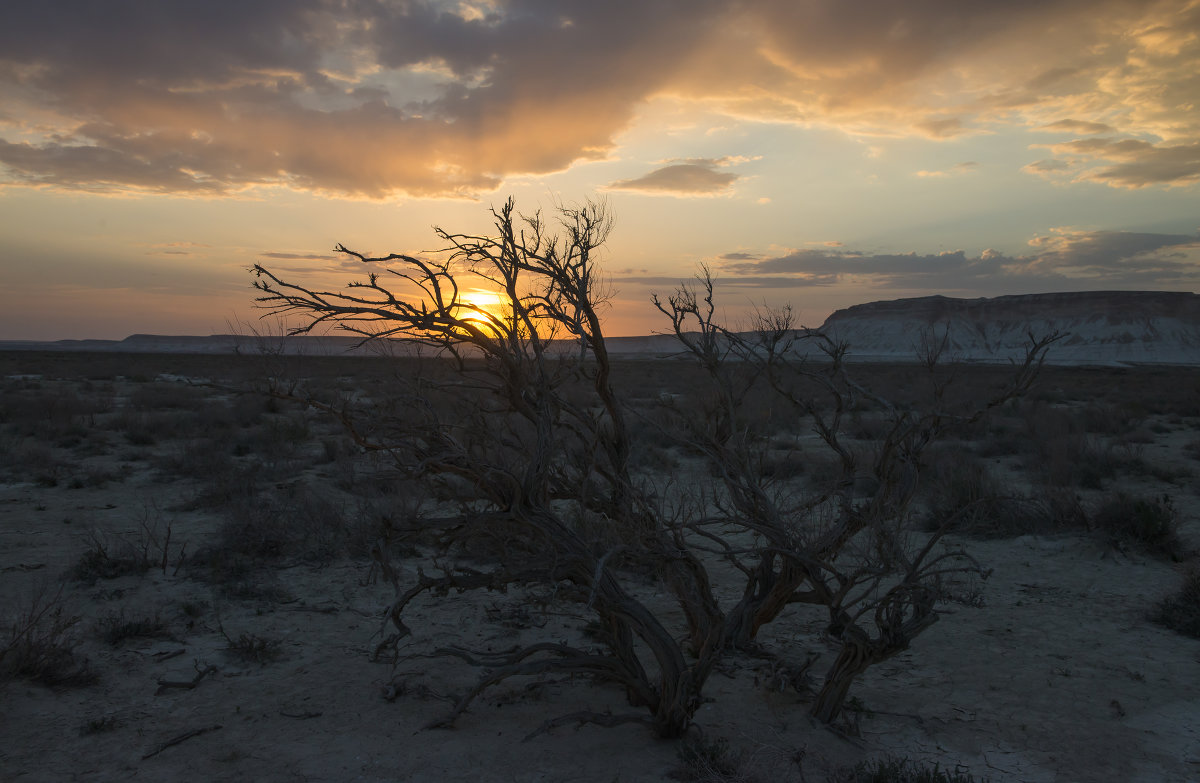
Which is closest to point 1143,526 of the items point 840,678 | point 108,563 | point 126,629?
Answer: point 840,678

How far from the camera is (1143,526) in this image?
790cm

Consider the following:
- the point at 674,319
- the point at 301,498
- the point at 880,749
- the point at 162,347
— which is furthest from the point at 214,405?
the point at 162,347

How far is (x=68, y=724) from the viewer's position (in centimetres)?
426

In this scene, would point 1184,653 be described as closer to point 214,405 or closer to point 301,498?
point 301,498

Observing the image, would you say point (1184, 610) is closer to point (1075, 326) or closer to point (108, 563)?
point (108, 563)

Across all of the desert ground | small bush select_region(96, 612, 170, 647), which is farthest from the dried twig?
small bush select_region(96, 612, 170, 647)

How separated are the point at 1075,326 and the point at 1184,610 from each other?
10118 cm

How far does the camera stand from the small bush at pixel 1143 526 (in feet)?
25.4

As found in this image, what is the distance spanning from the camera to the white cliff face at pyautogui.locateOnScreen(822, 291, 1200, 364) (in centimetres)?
8238

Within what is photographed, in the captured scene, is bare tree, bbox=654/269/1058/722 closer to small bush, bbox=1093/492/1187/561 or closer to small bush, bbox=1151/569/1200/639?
small bush, bbox=1151/569/1200/639

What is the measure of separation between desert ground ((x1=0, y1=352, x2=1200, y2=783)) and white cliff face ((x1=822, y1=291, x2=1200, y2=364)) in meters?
74.7

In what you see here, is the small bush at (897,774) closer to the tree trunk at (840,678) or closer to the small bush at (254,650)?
the tree trunk at (840,678)

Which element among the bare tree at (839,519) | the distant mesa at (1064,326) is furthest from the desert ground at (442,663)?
the distant mesa at (1064,326)

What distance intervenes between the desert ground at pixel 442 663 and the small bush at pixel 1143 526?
25 millimetres
